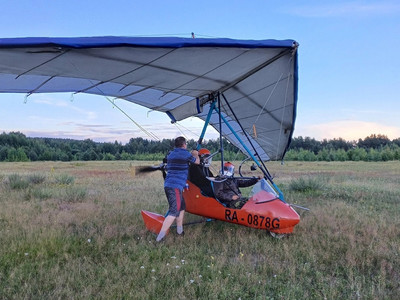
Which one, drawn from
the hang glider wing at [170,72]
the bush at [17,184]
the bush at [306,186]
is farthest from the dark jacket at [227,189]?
the bush at [17,184]

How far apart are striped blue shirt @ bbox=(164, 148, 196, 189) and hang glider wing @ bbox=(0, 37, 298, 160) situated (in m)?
1.32

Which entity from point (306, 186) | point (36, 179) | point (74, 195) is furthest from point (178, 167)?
point (36, 179)

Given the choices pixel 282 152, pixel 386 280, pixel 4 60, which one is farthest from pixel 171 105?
pixel 386 280

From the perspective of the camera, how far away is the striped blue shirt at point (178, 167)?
5.49 meters

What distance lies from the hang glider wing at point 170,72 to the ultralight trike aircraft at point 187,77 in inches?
0.4

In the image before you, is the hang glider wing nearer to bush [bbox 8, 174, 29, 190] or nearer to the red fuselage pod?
the red fuselage pod

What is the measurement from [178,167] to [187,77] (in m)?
1.57

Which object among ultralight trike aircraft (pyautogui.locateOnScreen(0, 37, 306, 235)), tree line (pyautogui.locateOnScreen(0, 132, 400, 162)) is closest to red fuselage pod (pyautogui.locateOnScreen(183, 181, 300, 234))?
ultralight trike aircraft (pyautogui.locateOnScreen(0, 37, 306, 235))

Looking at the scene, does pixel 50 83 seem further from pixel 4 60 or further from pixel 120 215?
pixel 120 215

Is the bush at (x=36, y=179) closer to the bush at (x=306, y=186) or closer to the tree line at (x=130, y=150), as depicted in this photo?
the bush at (x=306, y=186)

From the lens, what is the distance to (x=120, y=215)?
23.4 feet

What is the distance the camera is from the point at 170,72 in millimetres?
5238

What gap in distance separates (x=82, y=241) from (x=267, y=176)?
337cm

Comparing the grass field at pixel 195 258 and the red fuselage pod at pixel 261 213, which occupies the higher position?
the red fuselage pod at pixel 261 213
